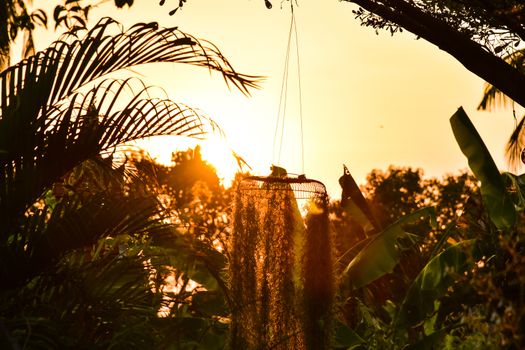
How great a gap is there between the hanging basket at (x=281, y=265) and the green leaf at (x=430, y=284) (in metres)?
0.64

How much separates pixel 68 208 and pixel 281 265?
7.87ft

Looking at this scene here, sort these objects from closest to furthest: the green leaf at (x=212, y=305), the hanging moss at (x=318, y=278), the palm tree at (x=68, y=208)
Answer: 1. the palm tree at (x=68, y=208)
2. the hanging moss at (x=318, y=278)
3. the green leaf at (x=212, y=305)

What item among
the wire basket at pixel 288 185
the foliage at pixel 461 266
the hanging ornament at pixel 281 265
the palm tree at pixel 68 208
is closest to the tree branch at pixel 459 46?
the foliage at pixel 461 266

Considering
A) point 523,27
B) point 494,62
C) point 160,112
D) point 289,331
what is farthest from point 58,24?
point 523,27

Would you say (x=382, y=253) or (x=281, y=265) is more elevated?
(x=382, y=253)

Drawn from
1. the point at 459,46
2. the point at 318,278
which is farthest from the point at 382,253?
the point at 459,46

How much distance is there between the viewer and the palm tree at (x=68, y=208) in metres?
3.41

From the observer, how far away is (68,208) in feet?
12.1

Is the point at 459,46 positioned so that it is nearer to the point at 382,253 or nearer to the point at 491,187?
the point at 491,187

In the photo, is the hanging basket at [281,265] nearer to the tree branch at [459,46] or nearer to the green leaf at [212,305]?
the green leaf at [212,305]

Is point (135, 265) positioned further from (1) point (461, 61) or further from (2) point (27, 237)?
(1) point (461, 61)

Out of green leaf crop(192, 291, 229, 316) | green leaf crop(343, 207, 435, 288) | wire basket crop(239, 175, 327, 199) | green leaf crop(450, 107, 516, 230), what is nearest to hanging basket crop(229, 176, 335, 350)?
wire basket crop(239, 175, 327, 199)

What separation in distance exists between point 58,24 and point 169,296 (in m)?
2.09

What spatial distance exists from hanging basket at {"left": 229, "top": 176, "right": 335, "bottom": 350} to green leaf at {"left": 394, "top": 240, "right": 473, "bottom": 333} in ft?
2.10
